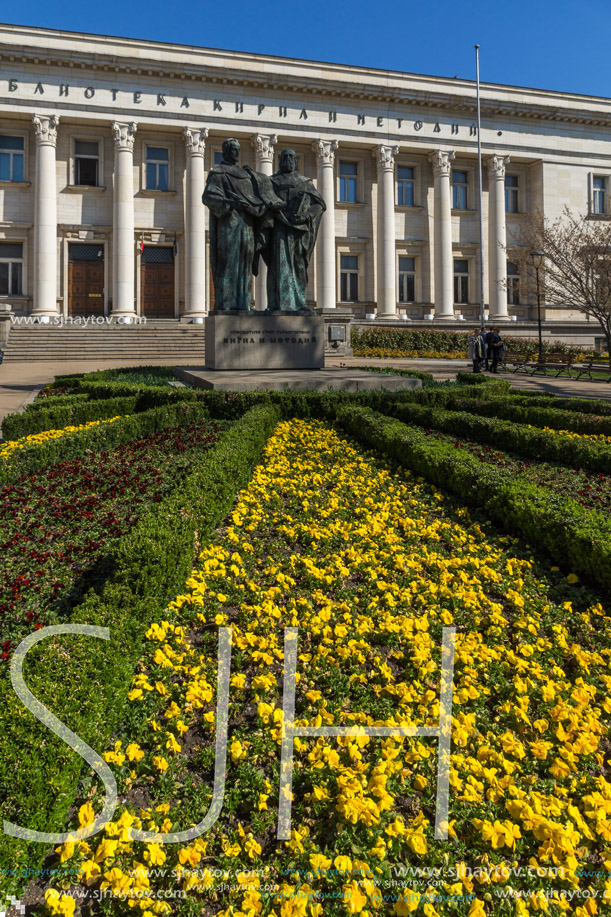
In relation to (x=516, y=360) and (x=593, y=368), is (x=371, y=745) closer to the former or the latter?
(x=593, y=368)

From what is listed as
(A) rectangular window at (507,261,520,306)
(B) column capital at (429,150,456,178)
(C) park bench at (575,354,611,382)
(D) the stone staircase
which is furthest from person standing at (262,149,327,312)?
(A) rectangular window at (507,261,520,306)

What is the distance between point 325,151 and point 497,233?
38.9 feet

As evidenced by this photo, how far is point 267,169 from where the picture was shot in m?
33.5

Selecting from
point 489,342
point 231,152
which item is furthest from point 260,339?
point 489,342

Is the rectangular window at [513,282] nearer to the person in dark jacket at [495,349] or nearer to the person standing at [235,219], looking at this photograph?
the person in dark jacket at [495,349]

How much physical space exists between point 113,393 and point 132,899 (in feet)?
33.0

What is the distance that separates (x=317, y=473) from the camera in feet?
23.6

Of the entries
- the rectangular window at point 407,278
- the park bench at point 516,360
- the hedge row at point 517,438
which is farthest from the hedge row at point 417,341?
the hedge row at point 517,438

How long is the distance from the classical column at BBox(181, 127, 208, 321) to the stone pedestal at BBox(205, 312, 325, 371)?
20193mm

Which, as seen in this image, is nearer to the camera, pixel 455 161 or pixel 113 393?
pixel 113 393

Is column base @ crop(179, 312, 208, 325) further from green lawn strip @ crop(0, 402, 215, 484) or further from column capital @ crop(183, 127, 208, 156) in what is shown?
green lawn strip @ crop(0, 402, 215, 484)

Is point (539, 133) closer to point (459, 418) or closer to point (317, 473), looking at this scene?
point (459, 418)

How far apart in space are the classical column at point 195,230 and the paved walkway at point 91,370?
965 centimetres

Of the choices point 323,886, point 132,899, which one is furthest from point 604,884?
point 132,899
